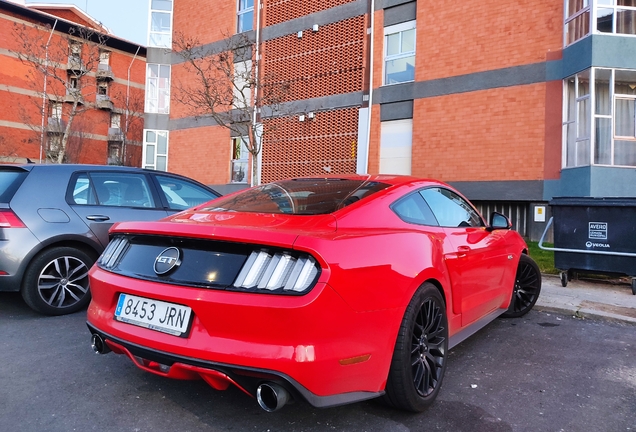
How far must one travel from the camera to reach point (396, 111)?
15.4m

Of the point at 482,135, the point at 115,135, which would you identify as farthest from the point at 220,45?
the point at 115,135

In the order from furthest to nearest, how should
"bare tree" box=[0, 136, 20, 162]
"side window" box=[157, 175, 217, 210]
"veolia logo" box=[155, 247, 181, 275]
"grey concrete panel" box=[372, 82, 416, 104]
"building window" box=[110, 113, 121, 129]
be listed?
"building window" box=[110, 113, 121, 129] < "bare tree" box=[0, 136, 20, 162] < "grey concrete panel" box=[372, 82, 416, 104] < "side window" box=[157, 175, 217, 210] < "veolia logo" box=[155, 247, 181, 275]

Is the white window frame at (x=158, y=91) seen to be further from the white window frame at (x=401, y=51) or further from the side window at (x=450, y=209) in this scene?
the side window at (x=450, y=209)

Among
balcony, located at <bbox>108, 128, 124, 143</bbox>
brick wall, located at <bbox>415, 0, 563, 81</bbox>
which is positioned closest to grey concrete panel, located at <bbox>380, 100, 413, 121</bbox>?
brick wall, located at <bbox>415, 0, 563, 81</bbox>

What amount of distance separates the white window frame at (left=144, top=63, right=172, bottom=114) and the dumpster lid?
20.1 metres

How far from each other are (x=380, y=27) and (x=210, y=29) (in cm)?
909

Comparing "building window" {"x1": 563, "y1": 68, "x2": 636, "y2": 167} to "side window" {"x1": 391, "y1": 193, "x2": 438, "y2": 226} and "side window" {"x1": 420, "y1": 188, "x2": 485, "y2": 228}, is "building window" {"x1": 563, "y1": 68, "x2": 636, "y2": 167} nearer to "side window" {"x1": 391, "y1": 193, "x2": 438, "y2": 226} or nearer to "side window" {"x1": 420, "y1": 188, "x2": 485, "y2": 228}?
"side window" {"x1": 420, "y1": 188, "x2": 485, "y2": 228}

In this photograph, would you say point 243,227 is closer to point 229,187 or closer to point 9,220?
point 9,220

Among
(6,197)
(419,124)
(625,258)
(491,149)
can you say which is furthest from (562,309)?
(419,124)

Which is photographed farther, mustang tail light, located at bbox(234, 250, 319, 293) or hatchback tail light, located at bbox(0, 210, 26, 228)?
hatchback tail light, located at bbox(0, 210, 26, 228)

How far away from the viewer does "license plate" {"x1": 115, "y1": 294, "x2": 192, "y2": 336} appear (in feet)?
7.36

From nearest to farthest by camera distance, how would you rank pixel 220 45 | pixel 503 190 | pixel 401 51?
pixel 503 190 < pixel 401 51 < pixel 220 45

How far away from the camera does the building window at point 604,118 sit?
36.7 feet

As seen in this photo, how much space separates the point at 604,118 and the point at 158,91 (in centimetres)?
1924
